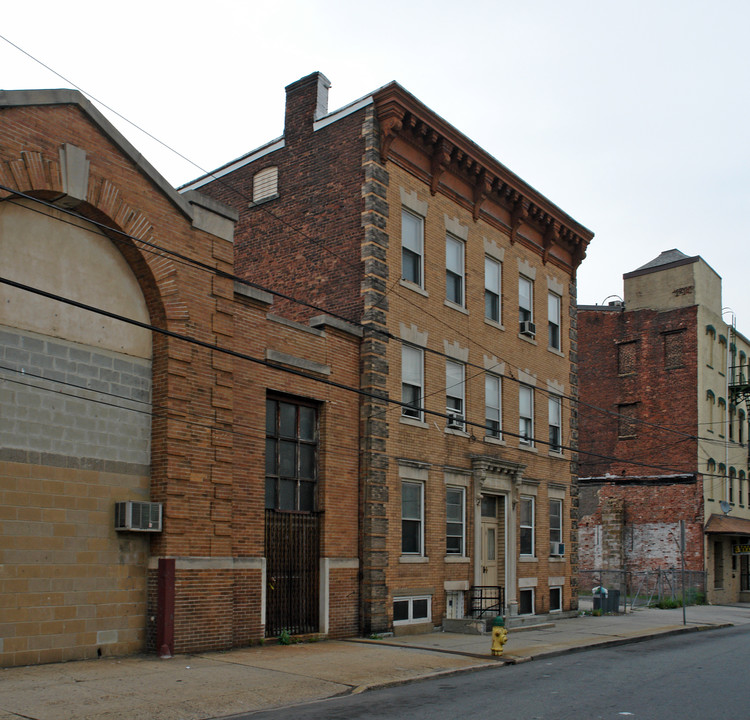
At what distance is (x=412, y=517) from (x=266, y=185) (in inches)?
376

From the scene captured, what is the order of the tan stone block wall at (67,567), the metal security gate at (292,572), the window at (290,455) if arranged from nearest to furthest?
1. the tan stone block wall at (67,567)
2. the metal security gate at (292,572)
3. the window at (290,455)

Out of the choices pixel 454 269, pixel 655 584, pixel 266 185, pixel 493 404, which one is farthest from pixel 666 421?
pixel 266 185

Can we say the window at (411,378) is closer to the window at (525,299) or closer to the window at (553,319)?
the window at (525,299)

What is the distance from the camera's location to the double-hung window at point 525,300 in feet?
85.0

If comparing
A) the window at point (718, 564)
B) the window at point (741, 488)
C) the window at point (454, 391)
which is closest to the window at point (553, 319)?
the window at point (454, 391)

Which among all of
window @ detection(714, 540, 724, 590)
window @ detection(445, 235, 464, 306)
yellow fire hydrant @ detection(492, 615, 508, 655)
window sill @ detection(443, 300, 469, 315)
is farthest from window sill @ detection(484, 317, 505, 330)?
window @ detection(714, 540, 724, 590)

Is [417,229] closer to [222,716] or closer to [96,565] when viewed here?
[96,565]

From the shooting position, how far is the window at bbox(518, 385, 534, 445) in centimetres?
2525

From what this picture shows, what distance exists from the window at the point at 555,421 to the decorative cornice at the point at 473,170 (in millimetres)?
4351

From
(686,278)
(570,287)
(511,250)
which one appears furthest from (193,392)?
(686,278)

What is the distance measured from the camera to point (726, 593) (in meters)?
39.8

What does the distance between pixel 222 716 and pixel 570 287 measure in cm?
2139

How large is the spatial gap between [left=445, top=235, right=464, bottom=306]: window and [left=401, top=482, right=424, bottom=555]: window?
512 centimetres

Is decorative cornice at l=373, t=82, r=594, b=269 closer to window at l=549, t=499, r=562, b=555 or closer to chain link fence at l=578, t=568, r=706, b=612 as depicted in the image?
window at l=549, t=499, r=562, b=555
